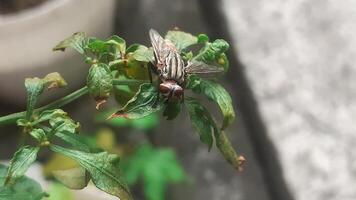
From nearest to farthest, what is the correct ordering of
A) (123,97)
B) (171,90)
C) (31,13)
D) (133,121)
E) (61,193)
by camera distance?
(171,90) → (123,97) → (61,193) → (31,13) → (133,121)

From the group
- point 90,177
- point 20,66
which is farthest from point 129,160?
point 90,177

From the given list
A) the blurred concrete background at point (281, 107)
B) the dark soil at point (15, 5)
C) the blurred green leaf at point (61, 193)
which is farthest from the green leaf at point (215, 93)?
the dark soil at point (15, 5)

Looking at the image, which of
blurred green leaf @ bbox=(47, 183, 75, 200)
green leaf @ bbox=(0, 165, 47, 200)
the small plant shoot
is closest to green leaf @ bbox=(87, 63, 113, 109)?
the small plant shoot

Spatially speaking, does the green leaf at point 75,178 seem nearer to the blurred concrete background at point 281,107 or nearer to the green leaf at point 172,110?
the green leaf at point 172,110

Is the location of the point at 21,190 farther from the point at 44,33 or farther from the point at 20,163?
the point at 44,33

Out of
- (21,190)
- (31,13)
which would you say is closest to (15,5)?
(31,13)

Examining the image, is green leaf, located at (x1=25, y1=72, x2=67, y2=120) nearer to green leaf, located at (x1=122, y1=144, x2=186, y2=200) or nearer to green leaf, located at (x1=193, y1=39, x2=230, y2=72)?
green leaf, located at (x1=193, y1=39, x2=230, y2=72)

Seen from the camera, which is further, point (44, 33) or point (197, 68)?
point (44, 33)
